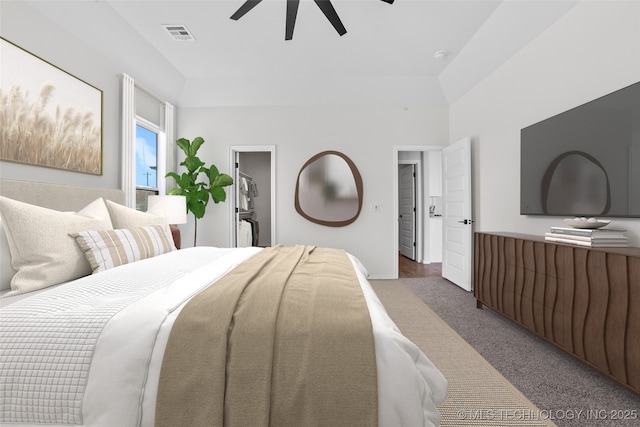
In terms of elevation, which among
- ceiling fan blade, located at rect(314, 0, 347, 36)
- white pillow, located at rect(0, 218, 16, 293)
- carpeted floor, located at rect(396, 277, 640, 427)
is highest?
ceiling fan blade, located at rect(314, 0, 347, 36)

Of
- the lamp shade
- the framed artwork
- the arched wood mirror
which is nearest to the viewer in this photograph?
the framed artwork

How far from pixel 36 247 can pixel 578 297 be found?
10.6 feet

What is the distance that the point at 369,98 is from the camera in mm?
4531

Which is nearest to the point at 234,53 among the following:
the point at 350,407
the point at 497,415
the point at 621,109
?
the point at 621,109

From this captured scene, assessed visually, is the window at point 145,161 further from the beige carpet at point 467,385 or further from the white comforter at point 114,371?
the beige carpet at point 467,385

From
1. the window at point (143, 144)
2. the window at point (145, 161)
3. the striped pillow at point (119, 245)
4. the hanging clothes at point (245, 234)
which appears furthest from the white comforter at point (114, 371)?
the hanging clothes at point (245, 234)

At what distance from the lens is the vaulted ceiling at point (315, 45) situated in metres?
2.77

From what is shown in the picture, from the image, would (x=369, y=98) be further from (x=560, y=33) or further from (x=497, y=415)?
(x=497, y=415)

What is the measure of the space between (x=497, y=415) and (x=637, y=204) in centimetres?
157

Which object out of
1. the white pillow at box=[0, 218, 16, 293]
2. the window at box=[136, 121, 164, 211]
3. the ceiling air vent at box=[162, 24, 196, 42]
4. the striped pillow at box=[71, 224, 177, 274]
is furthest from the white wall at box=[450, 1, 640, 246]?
the window at box=[136, 121, 164, 211]

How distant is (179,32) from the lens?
3.24 meters

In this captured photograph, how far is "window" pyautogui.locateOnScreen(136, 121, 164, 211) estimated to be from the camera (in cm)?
370

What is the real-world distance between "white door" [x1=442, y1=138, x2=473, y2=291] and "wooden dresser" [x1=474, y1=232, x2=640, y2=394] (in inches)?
39.1

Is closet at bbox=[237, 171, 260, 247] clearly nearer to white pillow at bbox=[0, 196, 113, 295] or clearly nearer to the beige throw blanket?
white pillow at bbox=[0, 196, 113, 295]
